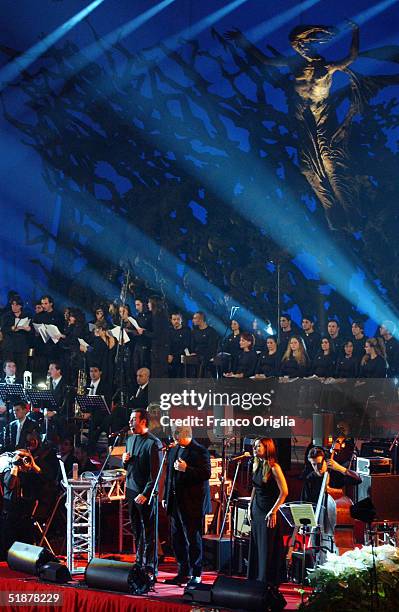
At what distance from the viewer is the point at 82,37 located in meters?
14.7

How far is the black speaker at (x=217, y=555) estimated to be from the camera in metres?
8.58

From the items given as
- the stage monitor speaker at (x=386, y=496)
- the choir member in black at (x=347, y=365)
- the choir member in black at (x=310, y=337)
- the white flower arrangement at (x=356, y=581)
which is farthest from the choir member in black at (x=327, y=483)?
the choir member in black at (x=310, y=337)

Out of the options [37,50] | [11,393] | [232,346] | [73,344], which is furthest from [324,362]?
[37,50]

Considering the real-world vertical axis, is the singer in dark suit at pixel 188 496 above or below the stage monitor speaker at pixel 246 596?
above

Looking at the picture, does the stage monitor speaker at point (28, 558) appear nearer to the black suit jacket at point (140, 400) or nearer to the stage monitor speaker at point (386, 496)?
the stage monitor speaker at point (386, 496)

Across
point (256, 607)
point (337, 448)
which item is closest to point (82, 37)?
point (337, 448)

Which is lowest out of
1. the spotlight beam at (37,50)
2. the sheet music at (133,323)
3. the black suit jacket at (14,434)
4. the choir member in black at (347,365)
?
the black suit jacket at (14,434)

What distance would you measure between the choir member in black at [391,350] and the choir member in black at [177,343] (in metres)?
2.89

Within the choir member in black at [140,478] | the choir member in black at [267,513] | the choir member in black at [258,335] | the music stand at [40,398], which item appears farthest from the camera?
the choir member in black at [258,335]

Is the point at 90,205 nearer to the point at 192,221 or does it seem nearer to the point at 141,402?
the point at 192,221

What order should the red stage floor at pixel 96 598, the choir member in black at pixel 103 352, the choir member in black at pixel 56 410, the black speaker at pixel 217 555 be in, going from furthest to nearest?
the choir member in black at pixel 103 352
the choir member in black at pixel 56 410
the black speaker at pixel 217 555
the red stage floor at pixel 96 598

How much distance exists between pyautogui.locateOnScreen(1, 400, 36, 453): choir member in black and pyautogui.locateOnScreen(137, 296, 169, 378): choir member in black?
2.89 metres

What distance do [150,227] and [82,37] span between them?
3.26 m

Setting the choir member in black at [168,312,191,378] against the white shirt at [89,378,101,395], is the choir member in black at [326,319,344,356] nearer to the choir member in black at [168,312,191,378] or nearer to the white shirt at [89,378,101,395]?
the choir member in black at [168,312,191,378]
